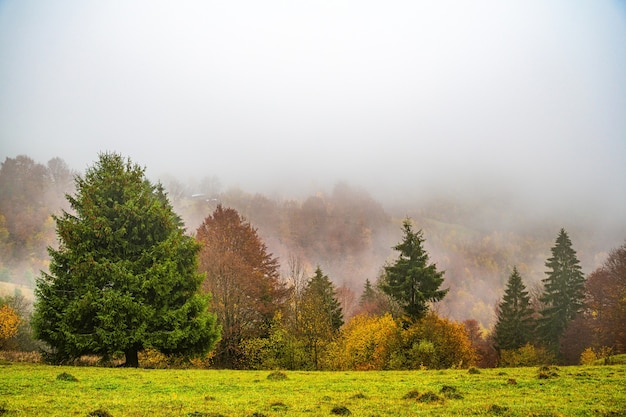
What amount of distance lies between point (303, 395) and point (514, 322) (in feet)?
199

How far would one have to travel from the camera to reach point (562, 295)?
6372cm

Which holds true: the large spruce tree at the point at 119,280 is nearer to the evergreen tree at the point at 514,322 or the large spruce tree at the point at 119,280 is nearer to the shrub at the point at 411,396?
the shrub at the point at 411,396

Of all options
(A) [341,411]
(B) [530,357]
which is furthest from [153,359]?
(B) [530,357]

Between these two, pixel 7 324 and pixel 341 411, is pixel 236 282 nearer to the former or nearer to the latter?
pixel 7 324

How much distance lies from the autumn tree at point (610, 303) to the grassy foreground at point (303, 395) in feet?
126

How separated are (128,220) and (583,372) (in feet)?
96.9

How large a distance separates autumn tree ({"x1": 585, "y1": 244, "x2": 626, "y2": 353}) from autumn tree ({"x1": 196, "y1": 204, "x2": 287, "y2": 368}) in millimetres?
43849

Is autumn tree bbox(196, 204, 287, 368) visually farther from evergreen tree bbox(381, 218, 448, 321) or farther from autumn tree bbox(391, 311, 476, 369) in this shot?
autumn tree bbox(391, 311, 476, 369)

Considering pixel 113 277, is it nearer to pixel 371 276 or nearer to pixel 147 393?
pixel 147 393

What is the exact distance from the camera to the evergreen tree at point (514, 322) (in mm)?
64625

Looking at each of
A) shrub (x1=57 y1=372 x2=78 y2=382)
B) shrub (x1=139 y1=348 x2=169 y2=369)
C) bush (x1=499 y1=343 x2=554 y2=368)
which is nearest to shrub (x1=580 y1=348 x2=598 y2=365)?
bush (x1=499 y1=343 x2=554 y2=368)

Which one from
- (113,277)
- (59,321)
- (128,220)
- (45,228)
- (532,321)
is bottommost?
(532,321)

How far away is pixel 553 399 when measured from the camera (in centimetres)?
1391

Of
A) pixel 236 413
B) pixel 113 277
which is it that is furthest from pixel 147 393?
pixel 113 277
